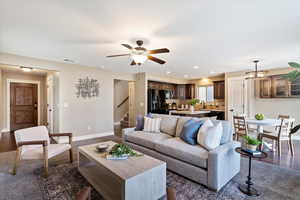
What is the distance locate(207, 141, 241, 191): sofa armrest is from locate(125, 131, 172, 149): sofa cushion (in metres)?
1.13

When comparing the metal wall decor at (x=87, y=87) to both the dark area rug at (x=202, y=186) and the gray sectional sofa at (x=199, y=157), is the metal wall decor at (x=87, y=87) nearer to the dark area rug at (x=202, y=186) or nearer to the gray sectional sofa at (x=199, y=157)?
the dark area rug at (x=202, y=186)

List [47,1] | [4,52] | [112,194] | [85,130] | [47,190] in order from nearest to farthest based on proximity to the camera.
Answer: [47,1], [112,194], [47,190], [4,52], [85,130]

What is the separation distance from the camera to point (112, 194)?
1915mm

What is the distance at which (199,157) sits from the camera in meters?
2.24

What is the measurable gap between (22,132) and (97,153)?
1.47 metres

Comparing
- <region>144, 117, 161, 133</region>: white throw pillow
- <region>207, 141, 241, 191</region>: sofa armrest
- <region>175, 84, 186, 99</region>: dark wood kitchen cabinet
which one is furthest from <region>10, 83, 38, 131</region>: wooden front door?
<region>207, 141, 241, 191</region>: sofa armrest

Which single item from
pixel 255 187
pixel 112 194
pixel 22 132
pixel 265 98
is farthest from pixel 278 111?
pixel 22 132

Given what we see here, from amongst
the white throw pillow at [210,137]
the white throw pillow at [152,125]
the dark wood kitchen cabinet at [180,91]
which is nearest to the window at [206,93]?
the dark wood kitchen cabinet at [180,91]

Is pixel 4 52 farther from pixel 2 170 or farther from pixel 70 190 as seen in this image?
pixel 70 190

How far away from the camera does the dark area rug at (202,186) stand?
2.02 m

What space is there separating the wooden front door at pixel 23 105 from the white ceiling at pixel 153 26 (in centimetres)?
356

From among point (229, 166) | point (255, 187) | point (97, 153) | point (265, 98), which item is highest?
point (265, 98)

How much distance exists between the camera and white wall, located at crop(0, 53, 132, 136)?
14.4ft

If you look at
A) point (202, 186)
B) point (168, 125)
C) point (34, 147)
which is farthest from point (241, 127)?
point (34, 147)
